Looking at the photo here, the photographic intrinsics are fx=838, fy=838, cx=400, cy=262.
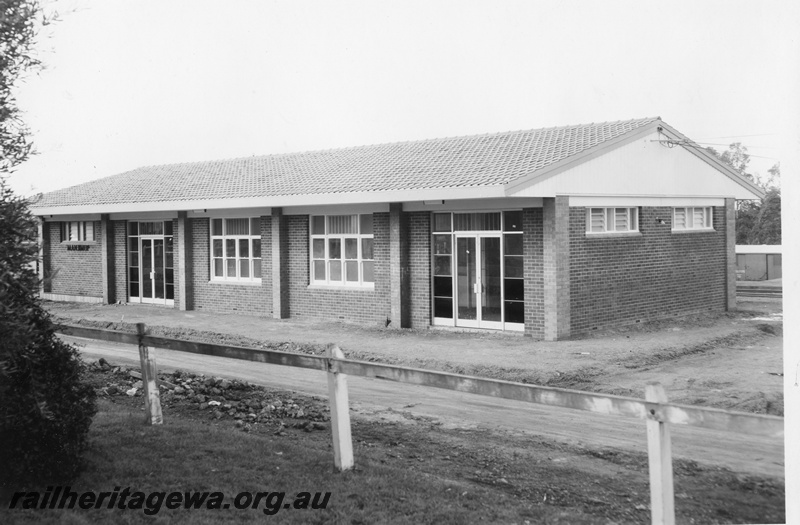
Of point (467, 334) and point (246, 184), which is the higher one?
point (246, 184)

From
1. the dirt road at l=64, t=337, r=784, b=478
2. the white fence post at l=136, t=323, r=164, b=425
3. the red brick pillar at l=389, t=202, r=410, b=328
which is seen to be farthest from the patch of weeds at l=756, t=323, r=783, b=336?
the white fence post at l=136, t=323, r=164, b=425

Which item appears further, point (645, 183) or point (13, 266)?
point (645, 183)

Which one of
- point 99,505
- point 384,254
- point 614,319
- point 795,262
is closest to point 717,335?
point 614,319

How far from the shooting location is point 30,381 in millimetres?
5934

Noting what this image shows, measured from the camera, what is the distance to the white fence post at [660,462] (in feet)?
16.2

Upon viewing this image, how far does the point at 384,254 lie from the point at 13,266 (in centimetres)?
1508

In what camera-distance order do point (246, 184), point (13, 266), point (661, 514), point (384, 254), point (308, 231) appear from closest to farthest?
point (661, 514)
point (13, 266)
point (384, 254)
point (308, 231)
point (246, 184)

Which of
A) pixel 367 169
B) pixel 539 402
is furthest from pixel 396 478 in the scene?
pixel 367 169

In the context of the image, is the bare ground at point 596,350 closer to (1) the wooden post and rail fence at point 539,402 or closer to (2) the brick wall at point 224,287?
(2) the brick wall at point 224,287

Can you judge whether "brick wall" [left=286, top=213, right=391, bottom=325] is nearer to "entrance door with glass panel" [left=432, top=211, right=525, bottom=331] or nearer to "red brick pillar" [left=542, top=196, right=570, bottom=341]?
"entrance door with glass panel" [left=432, top=211, right=525, bottom=331]

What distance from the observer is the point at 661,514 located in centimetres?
498

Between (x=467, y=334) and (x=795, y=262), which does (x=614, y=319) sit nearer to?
(x=467, y=334)

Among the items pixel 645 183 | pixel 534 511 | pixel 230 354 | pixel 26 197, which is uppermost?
pixel 645 183

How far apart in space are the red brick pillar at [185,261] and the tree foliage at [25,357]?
1962cm
